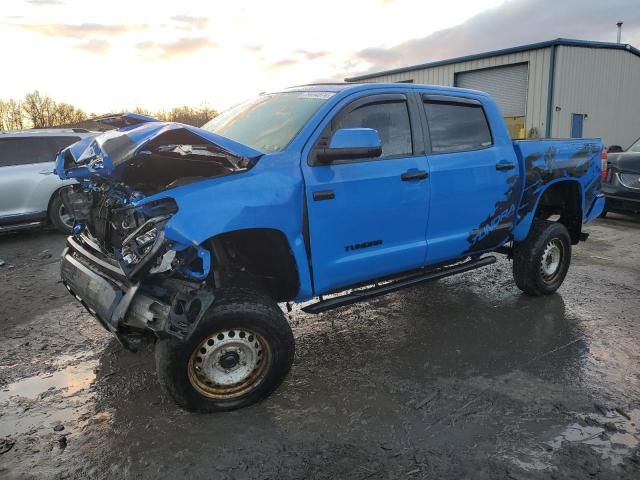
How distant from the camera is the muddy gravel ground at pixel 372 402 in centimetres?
267

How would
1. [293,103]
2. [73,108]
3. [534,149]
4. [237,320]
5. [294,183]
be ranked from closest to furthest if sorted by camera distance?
[237,320] < [294,183] < [293,103] < [534,149] < [73,108]

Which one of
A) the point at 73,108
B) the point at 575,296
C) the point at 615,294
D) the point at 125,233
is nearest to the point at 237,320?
the point at 125,233

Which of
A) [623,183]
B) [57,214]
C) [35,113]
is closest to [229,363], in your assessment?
[57,214]

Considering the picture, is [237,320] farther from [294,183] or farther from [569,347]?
[569,347]

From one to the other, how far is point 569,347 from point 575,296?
145 cm

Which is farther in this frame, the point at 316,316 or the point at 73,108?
the point at 73,108

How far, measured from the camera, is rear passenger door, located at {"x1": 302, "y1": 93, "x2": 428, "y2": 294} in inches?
134

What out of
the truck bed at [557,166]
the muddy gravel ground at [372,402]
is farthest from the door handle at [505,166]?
the muddy gravel ground at [372,402]

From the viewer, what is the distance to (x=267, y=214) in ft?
10.3

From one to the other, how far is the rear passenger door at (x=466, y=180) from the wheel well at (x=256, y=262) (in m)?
1.31

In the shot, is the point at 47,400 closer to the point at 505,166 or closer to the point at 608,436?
the point at 608,436

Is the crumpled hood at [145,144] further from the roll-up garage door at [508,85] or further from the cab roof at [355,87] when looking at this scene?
the roll-up garage door at [508,85]

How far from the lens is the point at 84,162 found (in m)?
3.31

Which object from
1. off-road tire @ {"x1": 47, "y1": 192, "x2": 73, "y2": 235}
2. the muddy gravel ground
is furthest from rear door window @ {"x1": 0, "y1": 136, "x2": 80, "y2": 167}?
the muddy gravel ground
